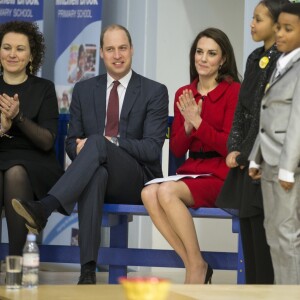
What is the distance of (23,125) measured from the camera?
5.49 meters

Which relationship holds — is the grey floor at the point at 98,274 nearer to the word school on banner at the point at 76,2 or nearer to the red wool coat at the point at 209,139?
the red wool coat at the point at 209,139

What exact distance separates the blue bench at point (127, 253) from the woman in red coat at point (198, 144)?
13 cm

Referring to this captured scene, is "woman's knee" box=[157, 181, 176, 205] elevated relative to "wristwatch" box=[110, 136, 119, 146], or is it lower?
lower

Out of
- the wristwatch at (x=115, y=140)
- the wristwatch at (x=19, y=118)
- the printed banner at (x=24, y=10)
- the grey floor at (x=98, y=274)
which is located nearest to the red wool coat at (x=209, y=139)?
the wristwatch at (x=115, y=140)

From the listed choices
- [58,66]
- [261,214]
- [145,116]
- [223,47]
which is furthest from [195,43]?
[58,66]

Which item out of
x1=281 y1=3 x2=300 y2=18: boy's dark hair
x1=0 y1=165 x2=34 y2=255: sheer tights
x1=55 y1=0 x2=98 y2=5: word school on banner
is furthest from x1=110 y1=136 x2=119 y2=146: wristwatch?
x1=55 y1=0 x2=98 y2=5: word school on banner

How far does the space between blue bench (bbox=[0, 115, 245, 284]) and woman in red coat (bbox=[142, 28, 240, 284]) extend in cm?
13

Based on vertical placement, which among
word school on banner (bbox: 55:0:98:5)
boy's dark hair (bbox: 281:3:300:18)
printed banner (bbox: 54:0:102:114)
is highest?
boy's dark hair (bbox: 281:3:300:18)

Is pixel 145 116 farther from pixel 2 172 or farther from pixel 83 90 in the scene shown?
pixel 2 172

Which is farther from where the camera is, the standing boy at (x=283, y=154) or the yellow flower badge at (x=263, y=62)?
the yellow flower badge at (x=263, y=62)

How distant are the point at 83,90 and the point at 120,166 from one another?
2.16ft

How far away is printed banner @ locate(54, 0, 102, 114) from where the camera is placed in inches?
323

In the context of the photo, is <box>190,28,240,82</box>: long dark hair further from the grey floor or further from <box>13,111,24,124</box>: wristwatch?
the grey floor

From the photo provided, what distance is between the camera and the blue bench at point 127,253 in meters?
5.27
